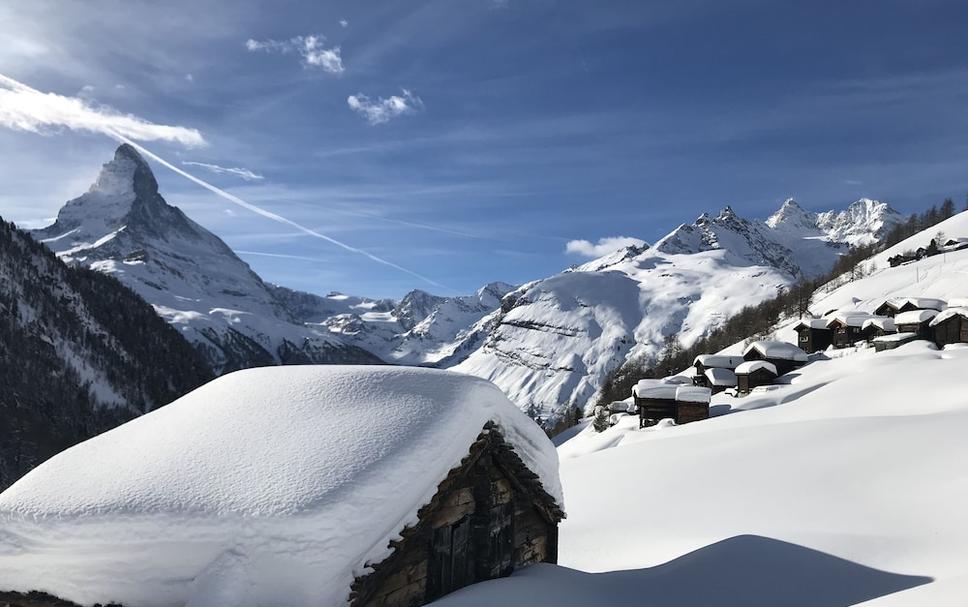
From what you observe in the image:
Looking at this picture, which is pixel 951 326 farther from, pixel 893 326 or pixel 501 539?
pixel 501 539

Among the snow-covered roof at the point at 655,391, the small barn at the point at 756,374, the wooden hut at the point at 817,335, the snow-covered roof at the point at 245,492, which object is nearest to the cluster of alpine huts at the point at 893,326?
the wooden hut at the point at 817,335

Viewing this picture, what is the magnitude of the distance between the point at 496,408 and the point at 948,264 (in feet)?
376

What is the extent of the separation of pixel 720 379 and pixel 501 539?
59.0 m

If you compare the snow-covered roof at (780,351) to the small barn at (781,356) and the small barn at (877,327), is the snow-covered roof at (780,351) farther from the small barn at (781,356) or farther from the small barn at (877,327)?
the small barn at (877,327)

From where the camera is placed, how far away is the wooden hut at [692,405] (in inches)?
1918

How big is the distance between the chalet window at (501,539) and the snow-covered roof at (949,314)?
60.6 m

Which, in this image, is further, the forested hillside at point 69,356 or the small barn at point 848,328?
the forested hillside at point 69,356

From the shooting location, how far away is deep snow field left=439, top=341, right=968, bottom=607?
31.3 ft

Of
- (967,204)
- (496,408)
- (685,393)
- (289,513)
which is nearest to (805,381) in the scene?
(685,393)

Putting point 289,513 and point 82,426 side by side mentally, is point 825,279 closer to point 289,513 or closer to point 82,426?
point 289,513

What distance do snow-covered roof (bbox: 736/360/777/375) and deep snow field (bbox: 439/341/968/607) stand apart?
84.4 ft

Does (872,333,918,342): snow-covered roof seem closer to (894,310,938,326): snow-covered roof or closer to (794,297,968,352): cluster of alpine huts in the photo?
(794,297,968,352): cluster of alpine huts

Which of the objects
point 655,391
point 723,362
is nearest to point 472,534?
point 655,391

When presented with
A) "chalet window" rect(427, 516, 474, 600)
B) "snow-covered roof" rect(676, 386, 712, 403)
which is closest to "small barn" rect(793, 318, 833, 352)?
"snow-covered roof" rect(676, 386, 712, 403)
